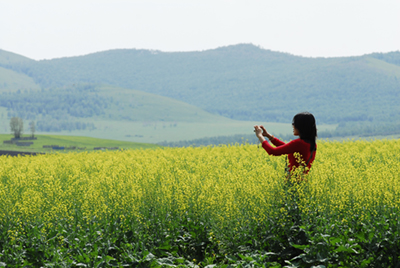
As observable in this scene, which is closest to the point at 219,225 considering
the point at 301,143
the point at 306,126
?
the point at 301,143

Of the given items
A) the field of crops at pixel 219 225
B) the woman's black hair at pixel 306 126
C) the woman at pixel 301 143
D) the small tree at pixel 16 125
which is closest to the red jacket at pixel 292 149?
the woman at pixel 301 143

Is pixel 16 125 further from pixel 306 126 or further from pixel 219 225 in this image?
pixel 306 126

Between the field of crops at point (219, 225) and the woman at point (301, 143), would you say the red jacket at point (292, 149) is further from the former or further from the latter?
the field of crops at point (219, 225)

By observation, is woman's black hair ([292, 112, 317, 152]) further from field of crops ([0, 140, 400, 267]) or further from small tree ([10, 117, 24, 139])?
small tree ([10, 117, 24, 139])

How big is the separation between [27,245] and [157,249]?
211 cm

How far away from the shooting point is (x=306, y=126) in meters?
6.73

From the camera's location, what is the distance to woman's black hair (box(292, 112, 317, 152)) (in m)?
6.71

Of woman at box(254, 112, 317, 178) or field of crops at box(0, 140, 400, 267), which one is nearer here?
field of crops at box(0, 140, 400, 267)

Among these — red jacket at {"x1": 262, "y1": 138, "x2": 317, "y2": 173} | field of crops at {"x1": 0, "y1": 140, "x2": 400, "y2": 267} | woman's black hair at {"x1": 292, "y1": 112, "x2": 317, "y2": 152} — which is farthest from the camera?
woman's black hair at {"x1": 292, "y1": 112, "x2": 317, "y2": 152}

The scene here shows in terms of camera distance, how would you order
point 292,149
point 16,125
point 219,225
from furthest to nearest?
1. point 16,125
2. point 292,149
3. point 219,225

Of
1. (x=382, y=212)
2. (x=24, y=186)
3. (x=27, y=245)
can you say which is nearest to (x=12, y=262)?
(x=27, y=245)

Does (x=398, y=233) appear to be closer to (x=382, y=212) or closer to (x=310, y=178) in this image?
(x=382, y=212)

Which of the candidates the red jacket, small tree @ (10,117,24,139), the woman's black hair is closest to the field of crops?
the red jacket

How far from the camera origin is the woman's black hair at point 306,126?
671 cm
